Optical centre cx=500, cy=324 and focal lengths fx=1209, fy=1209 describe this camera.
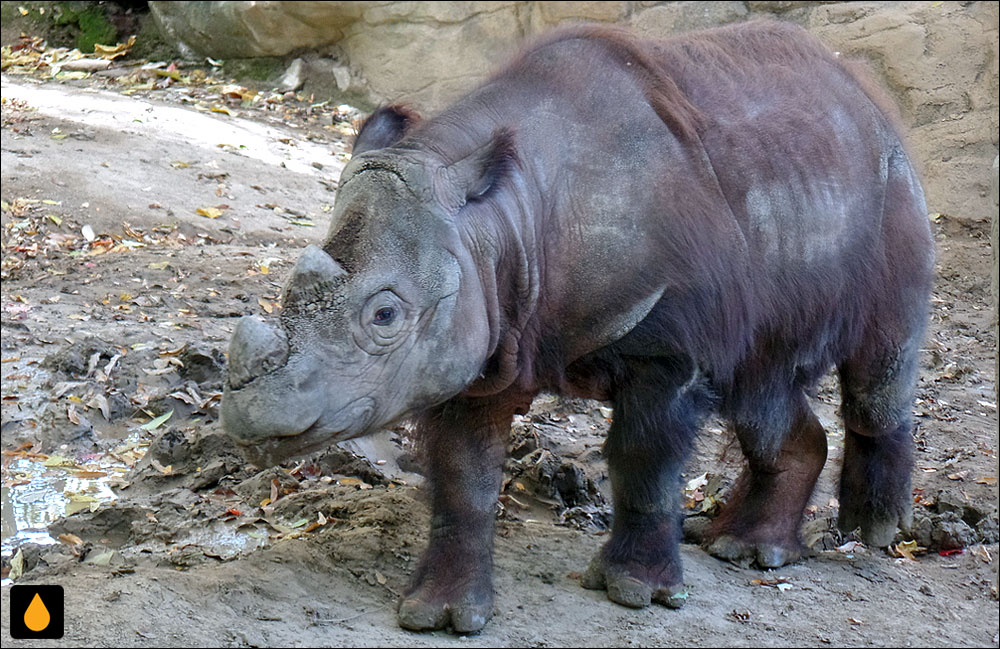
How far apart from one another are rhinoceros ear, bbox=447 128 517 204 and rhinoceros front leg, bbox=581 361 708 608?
0.83 meters

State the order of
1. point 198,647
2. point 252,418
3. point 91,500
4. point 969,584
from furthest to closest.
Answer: point 91,500 → point 969,584 → point 198,647 → point 252,418

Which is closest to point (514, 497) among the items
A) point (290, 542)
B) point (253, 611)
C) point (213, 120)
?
point (290, 542)

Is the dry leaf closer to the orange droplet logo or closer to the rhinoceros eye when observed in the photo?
the orange droplet logo

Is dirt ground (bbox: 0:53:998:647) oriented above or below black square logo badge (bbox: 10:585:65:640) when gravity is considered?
below

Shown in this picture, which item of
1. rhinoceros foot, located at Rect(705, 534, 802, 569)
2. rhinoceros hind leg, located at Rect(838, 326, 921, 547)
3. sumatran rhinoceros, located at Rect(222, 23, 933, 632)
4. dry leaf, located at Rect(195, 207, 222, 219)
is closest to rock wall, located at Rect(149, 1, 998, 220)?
dry leaf, located at Rect(195, 207, 222, 219)

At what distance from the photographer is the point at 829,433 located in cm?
615

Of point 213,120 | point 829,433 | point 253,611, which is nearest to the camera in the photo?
point 253,611

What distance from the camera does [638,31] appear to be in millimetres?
6492

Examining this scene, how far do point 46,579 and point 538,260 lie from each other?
1.92 m

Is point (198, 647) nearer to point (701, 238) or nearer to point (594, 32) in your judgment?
point (701, 238)

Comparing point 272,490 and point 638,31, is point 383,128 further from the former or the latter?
point 638,31

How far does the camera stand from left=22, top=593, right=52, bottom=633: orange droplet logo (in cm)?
348

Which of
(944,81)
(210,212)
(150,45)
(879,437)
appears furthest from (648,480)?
(150,45)

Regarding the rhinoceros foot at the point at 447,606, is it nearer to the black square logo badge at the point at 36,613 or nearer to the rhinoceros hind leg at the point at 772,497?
the black square logo badge at the point at 36,613
